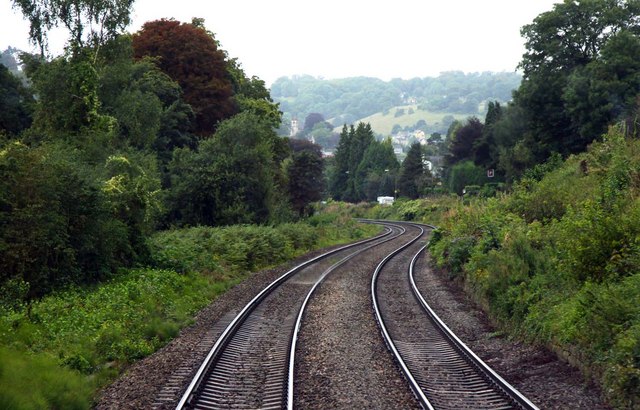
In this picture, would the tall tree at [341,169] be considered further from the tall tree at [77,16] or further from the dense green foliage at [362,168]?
the tall tree at [77,16]

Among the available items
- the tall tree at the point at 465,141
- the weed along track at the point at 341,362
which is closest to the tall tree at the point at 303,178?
the tall tree at the point at 465,141

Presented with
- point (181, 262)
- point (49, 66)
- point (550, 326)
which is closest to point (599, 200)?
point (550, 326)

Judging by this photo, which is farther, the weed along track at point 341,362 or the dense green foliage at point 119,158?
the dense green foliage at point 119,158

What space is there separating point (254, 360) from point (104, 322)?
14.1ft

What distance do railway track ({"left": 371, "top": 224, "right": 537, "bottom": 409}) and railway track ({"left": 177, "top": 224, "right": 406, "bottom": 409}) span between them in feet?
7.33

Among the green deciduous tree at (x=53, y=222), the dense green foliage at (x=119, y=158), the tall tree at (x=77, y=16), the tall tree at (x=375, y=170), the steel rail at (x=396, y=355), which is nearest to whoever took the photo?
the steel rail at (x=396, y=355)

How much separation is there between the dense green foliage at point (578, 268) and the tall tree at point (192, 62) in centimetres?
2987

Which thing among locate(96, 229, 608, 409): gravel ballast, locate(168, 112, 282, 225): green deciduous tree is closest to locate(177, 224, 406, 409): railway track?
locate(96, 229, 608, 409): gravel ballast

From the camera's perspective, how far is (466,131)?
284ft

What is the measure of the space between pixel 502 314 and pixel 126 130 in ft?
88.8

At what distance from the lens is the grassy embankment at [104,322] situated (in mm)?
9797

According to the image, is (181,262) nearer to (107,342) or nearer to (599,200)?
(107,342)

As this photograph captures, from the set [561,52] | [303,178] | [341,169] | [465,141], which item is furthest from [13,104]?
[341,169]

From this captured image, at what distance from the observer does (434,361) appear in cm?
1231
